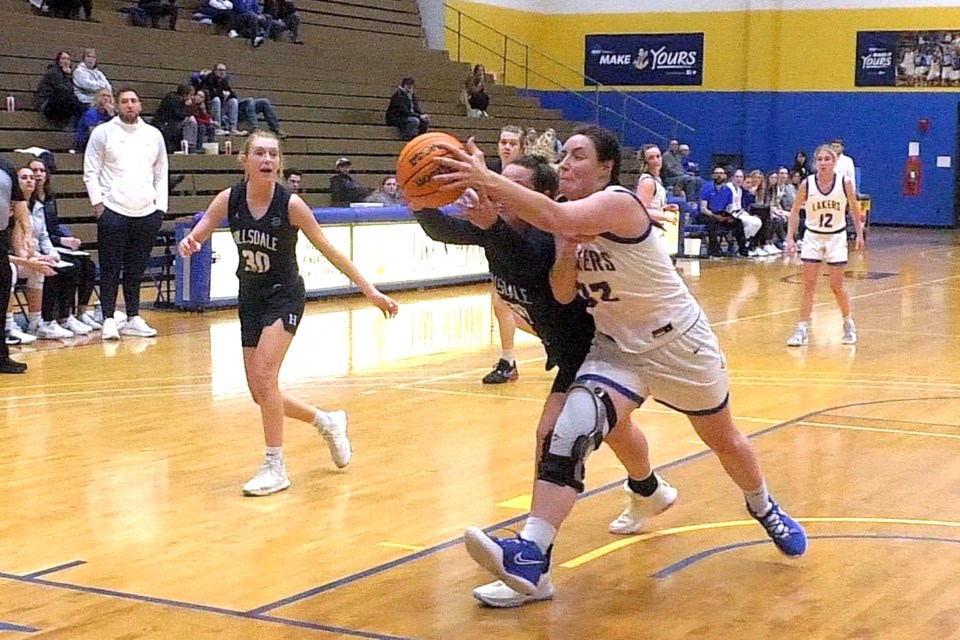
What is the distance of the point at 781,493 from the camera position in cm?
666

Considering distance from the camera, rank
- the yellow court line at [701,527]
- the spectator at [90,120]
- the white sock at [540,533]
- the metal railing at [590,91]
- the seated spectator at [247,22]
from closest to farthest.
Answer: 1. the white sock at [540,533]
2. the yellow court line at [701,527]
3. the spectator at [90,120]
4. the seated spectator at [247,22]
5. the metal railing at [590,91]

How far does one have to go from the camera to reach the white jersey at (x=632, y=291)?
16.3 ft

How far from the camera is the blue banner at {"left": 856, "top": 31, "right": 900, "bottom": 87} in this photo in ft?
98.8

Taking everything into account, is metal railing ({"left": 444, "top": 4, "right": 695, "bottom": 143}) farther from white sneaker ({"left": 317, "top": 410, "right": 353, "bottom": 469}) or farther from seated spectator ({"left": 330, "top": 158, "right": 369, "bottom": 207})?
white sneaker ({"left": 317, "top": 410, "right": 353, "bottom": 469})

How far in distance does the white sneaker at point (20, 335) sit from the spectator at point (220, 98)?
7818mm

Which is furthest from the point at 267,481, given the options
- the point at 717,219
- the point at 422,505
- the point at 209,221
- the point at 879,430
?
the point at 717,219

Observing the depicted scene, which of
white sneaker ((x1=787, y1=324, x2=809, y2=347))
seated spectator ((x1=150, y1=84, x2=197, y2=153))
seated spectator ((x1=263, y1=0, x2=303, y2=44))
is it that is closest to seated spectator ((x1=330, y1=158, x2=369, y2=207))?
seated spectator ((x1=150, y1=84, x2=197, y2=153))

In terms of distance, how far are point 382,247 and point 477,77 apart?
10.1m

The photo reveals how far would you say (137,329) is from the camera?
12047 millimetres

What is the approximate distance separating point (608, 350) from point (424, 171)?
3.43 feet

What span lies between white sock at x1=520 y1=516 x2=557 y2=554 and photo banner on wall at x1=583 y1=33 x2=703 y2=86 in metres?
27.8

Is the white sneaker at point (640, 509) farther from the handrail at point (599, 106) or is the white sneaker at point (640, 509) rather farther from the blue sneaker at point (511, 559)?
the handrail at point (599, 106)

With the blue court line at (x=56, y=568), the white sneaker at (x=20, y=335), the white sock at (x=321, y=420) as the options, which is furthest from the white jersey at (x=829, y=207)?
the blue court line at (x=56, y=568)

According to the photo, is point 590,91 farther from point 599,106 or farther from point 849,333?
point 849,333
